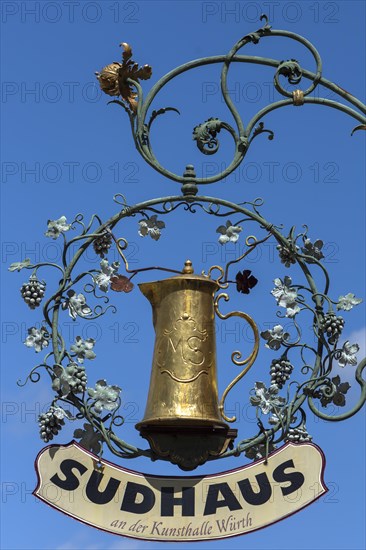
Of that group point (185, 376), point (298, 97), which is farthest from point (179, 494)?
point (298, 97)

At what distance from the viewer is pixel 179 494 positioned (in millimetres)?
7680

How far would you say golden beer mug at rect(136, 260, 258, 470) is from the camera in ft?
25.3

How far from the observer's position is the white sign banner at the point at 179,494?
25.0ft

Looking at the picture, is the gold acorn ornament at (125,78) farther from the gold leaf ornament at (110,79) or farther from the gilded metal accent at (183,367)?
the gilded metal accent at (183,367)

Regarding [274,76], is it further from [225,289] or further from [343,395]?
[343,395]

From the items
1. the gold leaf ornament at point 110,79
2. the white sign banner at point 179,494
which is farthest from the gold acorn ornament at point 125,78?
the white sign banner at point 179,494

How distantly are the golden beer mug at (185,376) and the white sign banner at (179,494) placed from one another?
0.19m

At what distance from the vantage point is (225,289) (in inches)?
319

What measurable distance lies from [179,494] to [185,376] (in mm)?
670

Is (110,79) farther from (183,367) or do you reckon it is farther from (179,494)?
(179,494)

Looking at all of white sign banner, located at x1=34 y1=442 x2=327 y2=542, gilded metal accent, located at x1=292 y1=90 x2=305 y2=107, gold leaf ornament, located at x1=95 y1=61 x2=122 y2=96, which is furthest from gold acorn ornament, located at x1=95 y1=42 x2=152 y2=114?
white sign banner, located at x1=34 y1=442 x2=327 y2=542

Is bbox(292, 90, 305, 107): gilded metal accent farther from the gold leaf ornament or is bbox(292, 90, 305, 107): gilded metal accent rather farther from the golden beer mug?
the golden beer mug

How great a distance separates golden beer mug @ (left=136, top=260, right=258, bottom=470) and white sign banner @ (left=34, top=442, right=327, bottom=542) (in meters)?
0.19

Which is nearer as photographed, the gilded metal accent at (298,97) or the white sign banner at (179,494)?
the white sign banner at (179,494)
